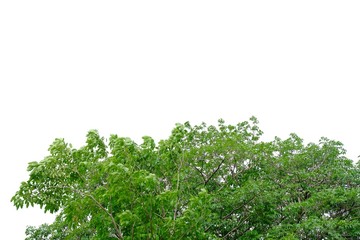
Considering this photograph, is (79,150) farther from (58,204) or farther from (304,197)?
(304,197)

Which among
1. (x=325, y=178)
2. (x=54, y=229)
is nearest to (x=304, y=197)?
(x=325, y=178)

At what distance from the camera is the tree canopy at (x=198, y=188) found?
738cm

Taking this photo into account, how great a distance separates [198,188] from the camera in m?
12.5

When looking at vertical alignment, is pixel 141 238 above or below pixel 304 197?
below

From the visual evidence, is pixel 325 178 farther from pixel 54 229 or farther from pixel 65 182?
pixel 54 229

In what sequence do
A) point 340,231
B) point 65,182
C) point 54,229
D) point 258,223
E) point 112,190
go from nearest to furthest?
1. point 112,190
2. point 65,182
3. point 340,231
4. point 258,223
5. point 54,229

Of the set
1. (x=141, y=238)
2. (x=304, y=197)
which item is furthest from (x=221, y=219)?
(x=141, y=238)

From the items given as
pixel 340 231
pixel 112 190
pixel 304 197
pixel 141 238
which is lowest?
pixel 141 238

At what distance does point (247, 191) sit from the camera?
37.6 ft

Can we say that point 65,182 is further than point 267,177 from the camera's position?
No

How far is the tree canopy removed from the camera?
291 inches

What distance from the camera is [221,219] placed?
12.2 metres

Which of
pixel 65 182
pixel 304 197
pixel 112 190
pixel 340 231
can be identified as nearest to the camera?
pixel 112 190

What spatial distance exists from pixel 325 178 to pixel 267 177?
1914 mm
